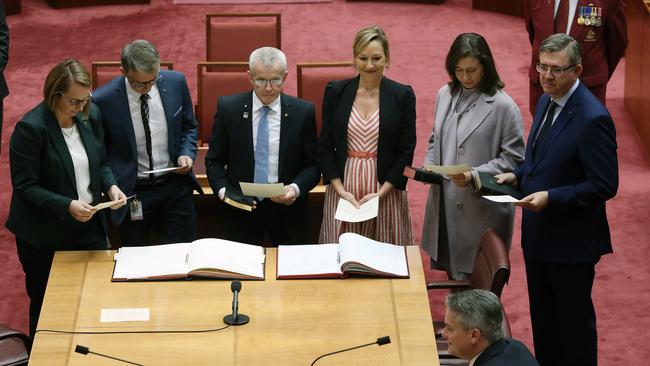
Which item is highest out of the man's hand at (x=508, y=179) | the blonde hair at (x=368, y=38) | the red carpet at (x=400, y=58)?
the blonde hair at (x=368, y=38)

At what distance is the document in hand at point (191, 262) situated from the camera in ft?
13.8

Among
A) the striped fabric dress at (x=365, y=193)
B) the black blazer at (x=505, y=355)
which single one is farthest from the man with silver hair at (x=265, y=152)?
the black blazer at (x=505, y=355)

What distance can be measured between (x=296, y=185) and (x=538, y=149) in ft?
3.45

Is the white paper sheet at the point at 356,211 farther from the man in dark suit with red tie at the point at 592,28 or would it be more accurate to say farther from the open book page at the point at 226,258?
the man in dark suit with red tie at the point at 592,28

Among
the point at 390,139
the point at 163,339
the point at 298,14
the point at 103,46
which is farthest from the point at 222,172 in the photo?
the point at 298,14

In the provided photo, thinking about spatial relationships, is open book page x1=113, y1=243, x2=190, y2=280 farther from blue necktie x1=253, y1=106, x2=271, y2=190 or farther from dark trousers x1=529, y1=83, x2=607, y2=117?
dark trousers x1=529, y1=83, x2=607, y2=117

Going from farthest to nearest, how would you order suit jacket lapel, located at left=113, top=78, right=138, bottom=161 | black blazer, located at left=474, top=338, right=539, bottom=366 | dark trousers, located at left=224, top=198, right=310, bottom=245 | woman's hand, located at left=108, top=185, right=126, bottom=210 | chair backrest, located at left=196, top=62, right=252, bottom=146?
chair backrest, located at left=196, top=62, right=252, bottom=146 → dark trousers, located at left=224, top=198, right=310, bottom=245 → suit jacket lapel, located at left=113, top=78, right=138, bottom=161 → woman's hand, located at left=108, top=185, right=126, bottom=210 → black blazer, located at left=474, top=338, right=539, bottom=366

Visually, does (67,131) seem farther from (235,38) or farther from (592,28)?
(592,28)

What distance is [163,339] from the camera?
381cm

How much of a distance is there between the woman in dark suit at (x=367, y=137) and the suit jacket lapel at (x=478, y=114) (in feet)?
0.75

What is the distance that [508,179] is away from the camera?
14.8 ft

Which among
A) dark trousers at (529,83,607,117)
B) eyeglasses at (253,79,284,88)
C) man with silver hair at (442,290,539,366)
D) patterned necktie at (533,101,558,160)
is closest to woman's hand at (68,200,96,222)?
eyeglasses at (253,79,284,88)

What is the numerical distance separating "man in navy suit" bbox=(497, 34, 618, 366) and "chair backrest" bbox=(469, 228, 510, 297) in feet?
0.61

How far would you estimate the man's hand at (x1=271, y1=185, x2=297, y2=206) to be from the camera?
15.3 feet
